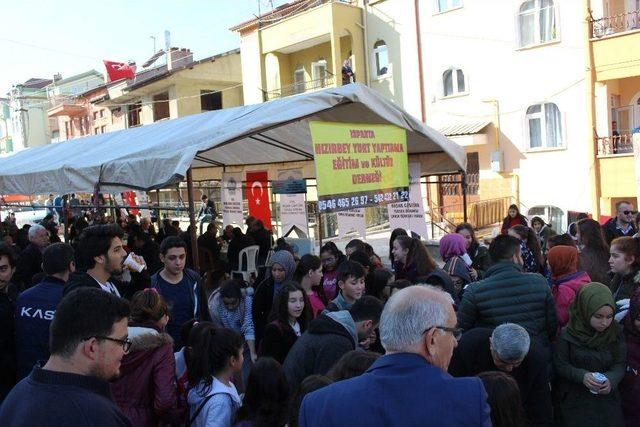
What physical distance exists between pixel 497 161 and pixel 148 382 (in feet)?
58.4

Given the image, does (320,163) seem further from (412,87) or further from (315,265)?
(412,87)

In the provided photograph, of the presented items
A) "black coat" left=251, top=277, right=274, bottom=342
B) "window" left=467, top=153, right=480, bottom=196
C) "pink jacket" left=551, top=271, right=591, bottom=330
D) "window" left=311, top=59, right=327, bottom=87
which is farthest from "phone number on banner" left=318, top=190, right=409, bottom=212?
"window" left=311, top=59, right=327, bottom=87

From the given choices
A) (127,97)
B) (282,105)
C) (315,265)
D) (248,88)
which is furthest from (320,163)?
(127,97)

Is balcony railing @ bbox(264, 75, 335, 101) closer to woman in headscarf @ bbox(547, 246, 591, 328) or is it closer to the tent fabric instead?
the tent fabric

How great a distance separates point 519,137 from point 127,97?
2517 cm

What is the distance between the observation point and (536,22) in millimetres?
18500

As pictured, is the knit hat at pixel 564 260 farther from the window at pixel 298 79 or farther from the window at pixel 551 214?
the window at pixel 298 79

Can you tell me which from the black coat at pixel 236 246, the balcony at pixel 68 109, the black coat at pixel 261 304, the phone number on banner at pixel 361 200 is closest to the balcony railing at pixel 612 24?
the phone number on banner at pixel 361 200

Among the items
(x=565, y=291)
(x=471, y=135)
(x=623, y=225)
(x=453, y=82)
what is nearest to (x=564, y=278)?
(x=565, y=291)

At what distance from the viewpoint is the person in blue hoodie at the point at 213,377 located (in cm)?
290

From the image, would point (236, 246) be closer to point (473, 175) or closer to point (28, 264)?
point (28, 264)

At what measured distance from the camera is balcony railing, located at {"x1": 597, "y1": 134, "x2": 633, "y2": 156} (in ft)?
54.7

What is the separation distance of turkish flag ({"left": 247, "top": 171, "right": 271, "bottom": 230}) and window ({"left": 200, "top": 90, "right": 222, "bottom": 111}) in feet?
78.7

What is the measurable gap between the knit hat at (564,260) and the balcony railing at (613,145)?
1393 centimetres
